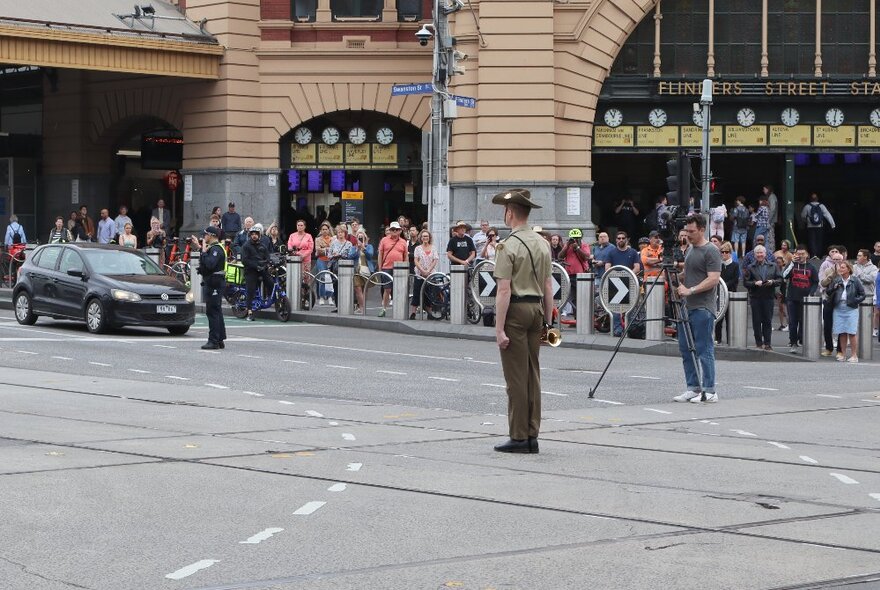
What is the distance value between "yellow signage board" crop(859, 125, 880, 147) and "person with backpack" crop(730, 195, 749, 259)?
3.32m

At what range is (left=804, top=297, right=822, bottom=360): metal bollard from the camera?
912 inches

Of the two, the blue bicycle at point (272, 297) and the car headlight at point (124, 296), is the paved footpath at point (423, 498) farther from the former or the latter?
the blue bicycle at point (272, 297)

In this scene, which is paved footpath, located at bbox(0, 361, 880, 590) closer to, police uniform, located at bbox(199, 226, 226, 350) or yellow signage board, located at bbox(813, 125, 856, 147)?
police uniform, located at bbox(199, 226, 226, 350)

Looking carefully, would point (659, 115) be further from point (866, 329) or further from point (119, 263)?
point (119, 263)

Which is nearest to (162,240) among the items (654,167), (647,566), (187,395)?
(654,167)

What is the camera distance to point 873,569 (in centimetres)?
748

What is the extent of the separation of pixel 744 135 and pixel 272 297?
1357 centimetres

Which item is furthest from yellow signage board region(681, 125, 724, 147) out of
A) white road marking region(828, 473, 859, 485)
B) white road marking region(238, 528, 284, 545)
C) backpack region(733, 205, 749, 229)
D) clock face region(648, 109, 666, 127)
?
white road marking region(238, 528, 284, 545)

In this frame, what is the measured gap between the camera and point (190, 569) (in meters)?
7.32

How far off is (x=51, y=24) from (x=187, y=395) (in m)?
21.0

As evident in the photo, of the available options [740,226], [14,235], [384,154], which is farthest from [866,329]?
[14,235]

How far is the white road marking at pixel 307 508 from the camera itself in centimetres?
879

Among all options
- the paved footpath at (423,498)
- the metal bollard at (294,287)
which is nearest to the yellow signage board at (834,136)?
the metal bollard at (294,287)

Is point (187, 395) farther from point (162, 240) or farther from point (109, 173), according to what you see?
point (109, 173)
